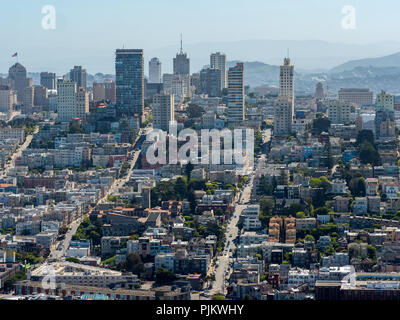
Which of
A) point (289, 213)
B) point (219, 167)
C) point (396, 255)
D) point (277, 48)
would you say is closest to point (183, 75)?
point (277, 48)

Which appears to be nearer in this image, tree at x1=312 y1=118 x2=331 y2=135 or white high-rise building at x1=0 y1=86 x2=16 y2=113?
tree at x1=312 y1=118 x2=331 y2=135

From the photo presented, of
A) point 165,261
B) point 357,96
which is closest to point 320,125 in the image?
point 357,96

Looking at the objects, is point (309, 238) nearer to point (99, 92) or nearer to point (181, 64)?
point (99, 92)

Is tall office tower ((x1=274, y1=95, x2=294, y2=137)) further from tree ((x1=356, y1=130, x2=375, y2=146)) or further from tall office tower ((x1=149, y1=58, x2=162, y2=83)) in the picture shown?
tall office tower ((x1=149, y1=58, x2=162, y2=83))

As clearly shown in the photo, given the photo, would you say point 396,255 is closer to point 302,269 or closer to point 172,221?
point 302,269

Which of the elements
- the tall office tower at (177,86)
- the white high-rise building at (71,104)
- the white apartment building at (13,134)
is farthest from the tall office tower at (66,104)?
the tall office tower at (177,86)

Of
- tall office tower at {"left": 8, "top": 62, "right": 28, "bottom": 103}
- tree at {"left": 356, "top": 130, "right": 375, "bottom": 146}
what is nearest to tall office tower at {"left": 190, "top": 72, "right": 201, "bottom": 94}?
tall office tower at {"left": 8, "top": 62, "right": 28, "bottom": 103}

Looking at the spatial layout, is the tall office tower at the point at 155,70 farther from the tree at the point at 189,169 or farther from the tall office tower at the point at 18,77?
the tree at the point at 189,169
